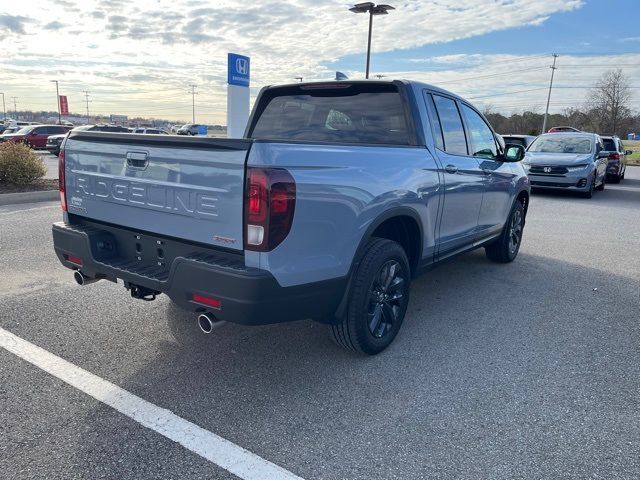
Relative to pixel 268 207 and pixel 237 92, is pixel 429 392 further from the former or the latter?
pixel 237 92

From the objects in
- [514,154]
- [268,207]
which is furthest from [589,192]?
[268,207]

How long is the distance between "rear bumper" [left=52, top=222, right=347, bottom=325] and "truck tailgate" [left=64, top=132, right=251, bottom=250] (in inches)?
5.2

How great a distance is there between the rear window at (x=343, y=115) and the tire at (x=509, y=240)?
274 cm

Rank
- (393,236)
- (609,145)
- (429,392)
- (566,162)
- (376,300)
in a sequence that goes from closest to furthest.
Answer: (429,392) → (376,300) → (393,236) → (566,162) → (609,145)

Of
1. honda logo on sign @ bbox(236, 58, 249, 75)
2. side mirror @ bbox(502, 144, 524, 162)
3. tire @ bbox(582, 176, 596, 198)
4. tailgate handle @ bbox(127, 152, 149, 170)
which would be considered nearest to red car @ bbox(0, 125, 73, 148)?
honda logo on sign @ bbox(236, 58, 249, 75)

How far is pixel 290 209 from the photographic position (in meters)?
2.67

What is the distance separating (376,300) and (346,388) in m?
0.66

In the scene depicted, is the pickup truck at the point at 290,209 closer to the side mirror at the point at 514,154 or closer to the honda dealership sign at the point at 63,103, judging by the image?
the side mirror at the point at 514,154

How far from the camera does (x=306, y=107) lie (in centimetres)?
442

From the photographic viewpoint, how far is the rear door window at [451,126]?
437 centimetres

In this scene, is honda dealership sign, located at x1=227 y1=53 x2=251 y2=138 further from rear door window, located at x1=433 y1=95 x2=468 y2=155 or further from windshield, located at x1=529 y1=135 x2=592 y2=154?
windshield, located at x1=529 y1=135 x2=592 y2=154

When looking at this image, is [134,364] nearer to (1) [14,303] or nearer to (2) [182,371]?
(2) [182,371]

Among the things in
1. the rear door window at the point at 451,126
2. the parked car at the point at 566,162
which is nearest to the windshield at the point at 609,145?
the parked car at the point at 566,162

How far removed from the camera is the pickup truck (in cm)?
268
